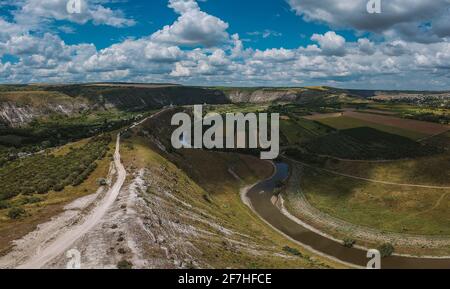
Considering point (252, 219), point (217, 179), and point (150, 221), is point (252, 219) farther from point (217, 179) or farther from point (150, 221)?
point (150, 221)

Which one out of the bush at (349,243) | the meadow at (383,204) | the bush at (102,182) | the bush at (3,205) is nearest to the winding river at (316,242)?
the bush at (349,243)

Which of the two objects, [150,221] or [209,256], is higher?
[150,221]

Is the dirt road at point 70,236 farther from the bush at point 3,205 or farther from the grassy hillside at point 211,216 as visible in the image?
the bush at point 3,205

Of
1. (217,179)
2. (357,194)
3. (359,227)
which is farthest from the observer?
(217,179)

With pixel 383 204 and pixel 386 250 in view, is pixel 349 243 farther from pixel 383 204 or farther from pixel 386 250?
pixel 383 204
